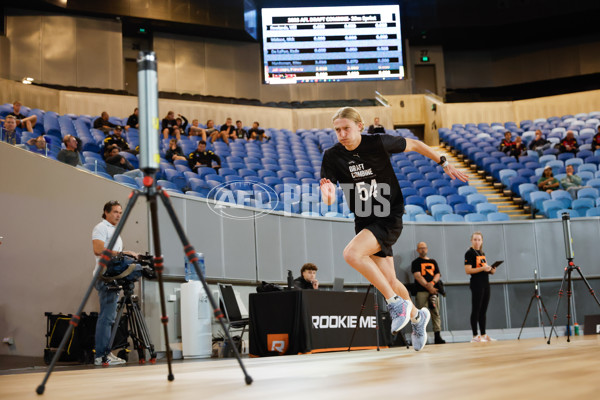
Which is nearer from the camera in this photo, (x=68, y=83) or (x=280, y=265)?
(x=280, y=265)

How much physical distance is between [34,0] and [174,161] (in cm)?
870

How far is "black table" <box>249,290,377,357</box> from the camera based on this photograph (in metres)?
6.51

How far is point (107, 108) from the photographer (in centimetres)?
1788

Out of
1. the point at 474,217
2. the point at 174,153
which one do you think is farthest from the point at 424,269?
the point at 174,153

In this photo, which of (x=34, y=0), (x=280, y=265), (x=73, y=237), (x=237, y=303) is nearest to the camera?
(x=73, y=237)

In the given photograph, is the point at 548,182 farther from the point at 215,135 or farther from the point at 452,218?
the point at 215,135

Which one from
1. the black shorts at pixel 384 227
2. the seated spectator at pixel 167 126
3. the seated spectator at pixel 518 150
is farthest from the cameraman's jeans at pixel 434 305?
the seated spectator at pixel 518 150

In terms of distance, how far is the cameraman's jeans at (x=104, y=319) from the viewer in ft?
19.5

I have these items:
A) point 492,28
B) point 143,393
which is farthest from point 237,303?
point 492,28

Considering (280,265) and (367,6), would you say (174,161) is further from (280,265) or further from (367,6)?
(367,6)

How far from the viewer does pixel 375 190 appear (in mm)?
4566

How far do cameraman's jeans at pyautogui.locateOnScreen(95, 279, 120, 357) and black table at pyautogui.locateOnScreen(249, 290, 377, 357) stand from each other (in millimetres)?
1468

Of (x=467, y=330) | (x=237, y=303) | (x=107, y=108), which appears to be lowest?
(x=467, y=330)

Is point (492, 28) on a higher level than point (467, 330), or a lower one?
higher
